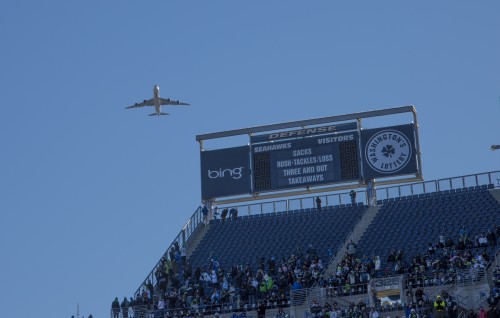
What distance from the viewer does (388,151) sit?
60.7 m

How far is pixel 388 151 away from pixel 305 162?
4190 mm

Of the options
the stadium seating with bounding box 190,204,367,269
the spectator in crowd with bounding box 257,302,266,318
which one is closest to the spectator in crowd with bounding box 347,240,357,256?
the stadium seating with bounding box 190,204,367,269

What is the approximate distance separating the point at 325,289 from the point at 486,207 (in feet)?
31.6

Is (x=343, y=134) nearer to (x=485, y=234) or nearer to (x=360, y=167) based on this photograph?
(x=360, y=167)

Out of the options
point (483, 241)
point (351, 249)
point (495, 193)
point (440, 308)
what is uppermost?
point (495, 193)

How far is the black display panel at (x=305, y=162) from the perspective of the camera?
61656mm

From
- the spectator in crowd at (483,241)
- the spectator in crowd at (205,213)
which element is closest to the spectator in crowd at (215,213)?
the spectator in crowd at (205,213)

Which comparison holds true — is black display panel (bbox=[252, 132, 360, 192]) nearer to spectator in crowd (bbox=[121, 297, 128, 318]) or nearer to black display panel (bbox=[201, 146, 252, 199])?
black display panel (bbox=[201, 146, 252, 199])

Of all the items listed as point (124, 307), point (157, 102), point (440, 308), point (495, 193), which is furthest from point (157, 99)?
point (440, 308)

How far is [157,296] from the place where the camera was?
56.3 m

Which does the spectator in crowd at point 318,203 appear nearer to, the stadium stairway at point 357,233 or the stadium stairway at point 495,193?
the stadium stairway at point 357,233

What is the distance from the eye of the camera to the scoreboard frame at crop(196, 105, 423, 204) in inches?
2404

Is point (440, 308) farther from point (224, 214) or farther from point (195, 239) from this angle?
point (224, 214)

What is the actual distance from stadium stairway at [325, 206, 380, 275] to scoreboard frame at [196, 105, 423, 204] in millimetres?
1941
